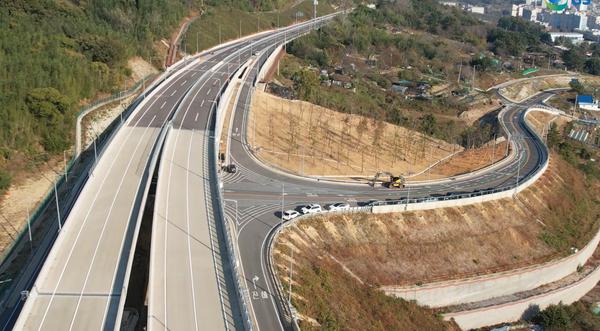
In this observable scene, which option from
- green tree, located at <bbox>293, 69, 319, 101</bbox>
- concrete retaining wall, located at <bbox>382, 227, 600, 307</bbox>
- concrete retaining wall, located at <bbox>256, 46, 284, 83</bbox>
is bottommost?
concrete retaining wall, located at <bbox>382, 227, 600, 307</bbox>

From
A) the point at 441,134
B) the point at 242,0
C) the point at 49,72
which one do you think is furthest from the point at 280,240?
the point at 242,0

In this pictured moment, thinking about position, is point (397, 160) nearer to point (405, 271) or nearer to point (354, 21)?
point (405, 271)

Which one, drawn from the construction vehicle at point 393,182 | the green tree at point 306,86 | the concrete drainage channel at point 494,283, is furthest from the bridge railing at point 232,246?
the construction vehicle at point 393,182

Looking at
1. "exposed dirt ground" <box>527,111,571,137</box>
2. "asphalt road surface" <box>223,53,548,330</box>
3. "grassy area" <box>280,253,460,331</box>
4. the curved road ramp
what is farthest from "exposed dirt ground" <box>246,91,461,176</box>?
"exposed dirt ground" <box>527,111,571,137</box>

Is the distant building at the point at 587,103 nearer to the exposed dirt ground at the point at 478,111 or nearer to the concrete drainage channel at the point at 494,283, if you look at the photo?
the exposed dirt ground at the point at 478,111

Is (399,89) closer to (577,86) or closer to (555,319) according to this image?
(577,86)

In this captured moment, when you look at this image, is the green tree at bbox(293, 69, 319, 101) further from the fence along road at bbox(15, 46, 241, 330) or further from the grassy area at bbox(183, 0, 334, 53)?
the fence along road at bbox(15, 46, 241, 330)

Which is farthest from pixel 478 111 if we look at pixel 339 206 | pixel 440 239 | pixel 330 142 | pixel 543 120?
pixel 339 206
